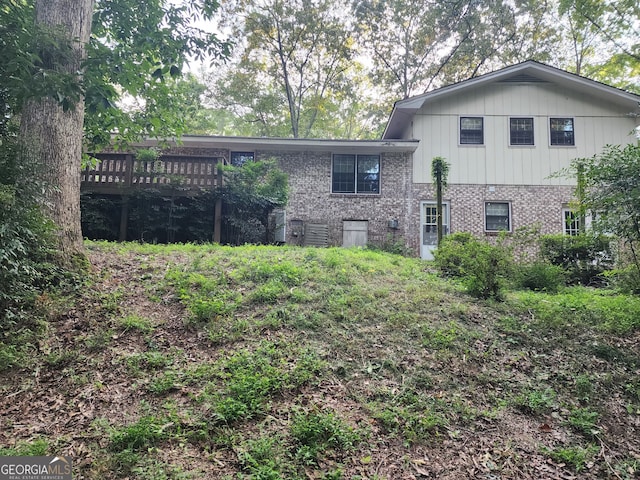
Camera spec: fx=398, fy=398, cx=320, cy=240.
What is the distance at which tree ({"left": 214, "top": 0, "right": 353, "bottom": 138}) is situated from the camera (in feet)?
74.3

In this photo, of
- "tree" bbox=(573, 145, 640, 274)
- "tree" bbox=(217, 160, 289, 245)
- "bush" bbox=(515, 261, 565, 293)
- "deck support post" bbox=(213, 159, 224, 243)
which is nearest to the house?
"tree" bbox=(217, 160, 289, 245)

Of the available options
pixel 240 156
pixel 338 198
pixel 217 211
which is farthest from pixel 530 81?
pixel 217 211

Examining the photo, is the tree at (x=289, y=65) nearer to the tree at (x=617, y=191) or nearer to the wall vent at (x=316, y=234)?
the wall vent at (x=316, y=234)

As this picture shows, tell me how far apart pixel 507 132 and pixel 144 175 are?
11.8 metres

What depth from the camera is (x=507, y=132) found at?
1389 cm

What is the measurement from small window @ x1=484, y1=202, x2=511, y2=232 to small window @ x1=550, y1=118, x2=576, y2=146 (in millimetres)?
2838

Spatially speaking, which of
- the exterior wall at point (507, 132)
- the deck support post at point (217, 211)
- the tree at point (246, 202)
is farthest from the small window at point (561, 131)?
the deck support post at point (217, 211)

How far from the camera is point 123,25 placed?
641 centimetres

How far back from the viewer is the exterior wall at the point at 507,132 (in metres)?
13.7

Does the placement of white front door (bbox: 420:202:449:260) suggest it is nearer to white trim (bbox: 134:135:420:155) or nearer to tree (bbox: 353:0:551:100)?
white trim (bbox: 134:135:420:155)

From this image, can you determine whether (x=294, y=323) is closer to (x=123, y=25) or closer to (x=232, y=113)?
(x=123, y=25)

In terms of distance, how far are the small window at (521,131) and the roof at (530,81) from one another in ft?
4.75

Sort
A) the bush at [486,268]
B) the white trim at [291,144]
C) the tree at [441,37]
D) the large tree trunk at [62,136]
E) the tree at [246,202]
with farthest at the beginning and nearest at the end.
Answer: the tree at [441,37], the white trim at [291,144], the tree at [246,202], the bush at [486,268], the large tree trunk at [62,136]

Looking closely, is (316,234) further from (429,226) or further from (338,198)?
(429,226)
